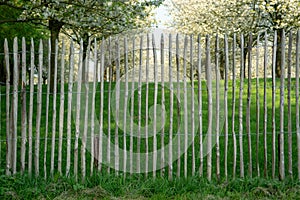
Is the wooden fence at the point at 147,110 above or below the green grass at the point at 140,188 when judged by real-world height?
above

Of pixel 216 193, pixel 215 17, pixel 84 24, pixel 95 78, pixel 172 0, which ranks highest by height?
pixel 172 0

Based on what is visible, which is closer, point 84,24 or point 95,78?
point 95,78

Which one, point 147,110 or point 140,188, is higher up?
point 147,110

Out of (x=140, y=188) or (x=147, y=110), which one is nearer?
(x=140, y=188)

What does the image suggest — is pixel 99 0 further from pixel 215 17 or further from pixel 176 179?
pixel 215 17

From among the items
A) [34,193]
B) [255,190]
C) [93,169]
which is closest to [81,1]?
[93,169]

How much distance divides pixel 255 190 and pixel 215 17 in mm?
13955

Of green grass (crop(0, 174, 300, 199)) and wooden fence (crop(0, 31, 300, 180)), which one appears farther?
wooden fence (crop(0, 31, 300, 180))

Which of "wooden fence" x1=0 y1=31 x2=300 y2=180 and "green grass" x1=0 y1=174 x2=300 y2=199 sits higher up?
"wooden fence" x1=0 y1=31 x2=300 y2=180

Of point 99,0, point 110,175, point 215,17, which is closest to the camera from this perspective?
point 110,175

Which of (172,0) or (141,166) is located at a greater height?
(172,0)

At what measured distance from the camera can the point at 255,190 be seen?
16.0 feet

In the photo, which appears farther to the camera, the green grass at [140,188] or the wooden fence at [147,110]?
the wooden fence at [147,110]

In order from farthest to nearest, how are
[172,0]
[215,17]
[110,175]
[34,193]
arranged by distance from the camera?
[172,0] < [215,17] < [110,175] < [34,193]
